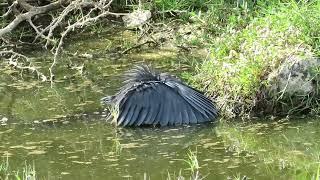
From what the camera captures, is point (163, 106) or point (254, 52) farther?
point (254, 52)

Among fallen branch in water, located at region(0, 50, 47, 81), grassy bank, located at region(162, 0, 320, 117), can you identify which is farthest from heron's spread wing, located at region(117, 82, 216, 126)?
fallen branch in water, located at region(0, 50, 47, 81)

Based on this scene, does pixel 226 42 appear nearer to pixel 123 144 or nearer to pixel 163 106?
pixel 163 106

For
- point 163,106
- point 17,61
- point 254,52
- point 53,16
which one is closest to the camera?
point 163,106

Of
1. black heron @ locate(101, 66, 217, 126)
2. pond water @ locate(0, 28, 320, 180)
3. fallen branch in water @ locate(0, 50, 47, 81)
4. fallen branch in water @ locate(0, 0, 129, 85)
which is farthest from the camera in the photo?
fallen branch in water @ locate(0, 0, 129, 85)

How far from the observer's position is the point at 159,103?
193 inches

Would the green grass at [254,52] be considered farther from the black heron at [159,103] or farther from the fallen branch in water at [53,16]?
the fallen branch in water at [53,16]

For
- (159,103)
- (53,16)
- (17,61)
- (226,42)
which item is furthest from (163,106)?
(53,16)

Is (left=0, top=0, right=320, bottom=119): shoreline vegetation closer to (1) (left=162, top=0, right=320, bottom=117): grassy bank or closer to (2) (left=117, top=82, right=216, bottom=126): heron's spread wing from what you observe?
(1) (left=162, top=0, right=320, bottom=117): grassy bank

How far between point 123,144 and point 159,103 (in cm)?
58

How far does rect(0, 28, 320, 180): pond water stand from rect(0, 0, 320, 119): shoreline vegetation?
209 millimetres

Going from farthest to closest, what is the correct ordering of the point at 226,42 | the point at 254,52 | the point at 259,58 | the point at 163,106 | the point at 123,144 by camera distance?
the point at 226,42
the point at 254,52
the point at 259,58
the point at 163,106
the point at 123,144

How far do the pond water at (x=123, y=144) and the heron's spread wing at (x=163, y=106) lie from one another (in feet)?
0.29

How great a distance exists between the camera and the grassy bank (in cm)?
481

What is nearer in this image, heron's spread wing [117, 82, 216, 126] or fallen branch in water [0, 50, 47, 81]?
heron's spread wing [117, 82, 216, 126]
